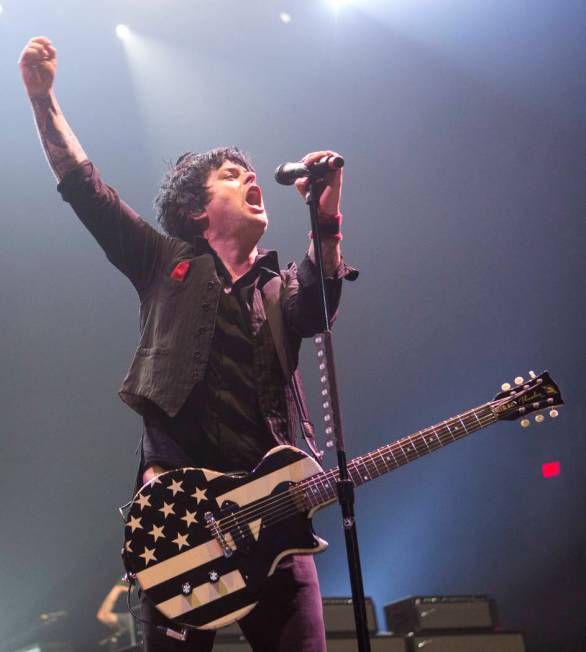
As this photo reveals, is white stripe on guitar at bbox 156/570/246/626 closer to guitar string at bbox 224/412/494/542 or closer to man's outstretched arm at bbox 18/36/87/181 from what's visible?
guitar string at bbox 224/412/494/542

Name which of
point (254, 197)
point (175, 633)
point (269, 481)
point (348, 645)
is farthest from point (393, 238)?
point (175, 633)

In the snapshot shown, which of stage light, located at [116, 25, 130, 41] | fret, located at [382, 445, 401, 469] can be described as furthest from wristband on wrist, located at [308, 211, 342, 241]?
stage light, located at [116, 25, 130, 41]

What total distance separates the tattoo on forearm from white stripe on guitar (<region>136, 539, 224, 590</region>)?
111 cm

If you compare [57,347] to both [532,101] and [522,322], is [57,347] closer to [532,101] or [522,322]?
[522,322]

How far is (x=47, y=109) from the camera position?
2254 millimetres

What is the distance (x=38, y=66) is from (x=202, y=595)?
1527 mm

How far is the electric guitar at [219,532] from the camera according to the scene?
187 cm

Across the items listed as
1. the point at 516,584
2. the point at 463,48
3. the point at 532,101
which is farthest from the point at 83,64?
the point at 516,584

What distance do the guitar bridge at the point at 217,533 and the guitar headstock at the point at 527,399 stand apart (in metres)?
0.82

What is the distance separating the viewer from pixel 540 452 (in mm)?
5188

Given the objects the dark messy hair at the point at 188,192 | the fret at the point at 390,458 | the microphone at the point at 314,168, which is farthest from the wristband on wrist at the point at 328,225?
the fret at the point at 390,458

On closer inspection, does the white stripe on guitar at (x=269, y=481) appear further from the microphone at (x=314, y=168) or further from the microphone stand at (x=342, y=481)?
the microphone at (x=314, y=168)

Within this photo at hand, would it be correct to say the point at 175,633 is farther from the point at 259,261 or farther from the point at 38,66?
the point at 38,66

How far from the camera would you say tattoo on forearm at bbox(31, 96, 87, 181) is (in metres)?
2.22
